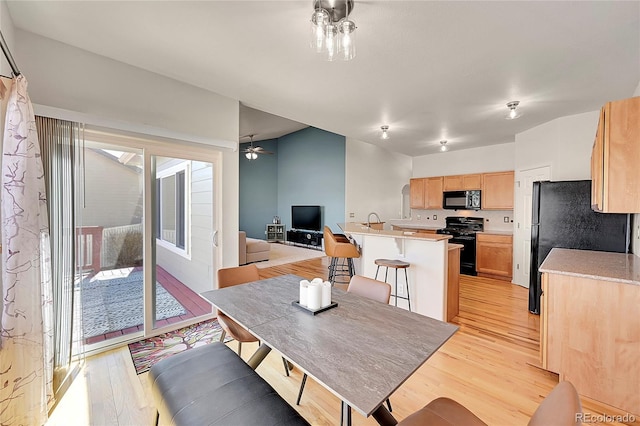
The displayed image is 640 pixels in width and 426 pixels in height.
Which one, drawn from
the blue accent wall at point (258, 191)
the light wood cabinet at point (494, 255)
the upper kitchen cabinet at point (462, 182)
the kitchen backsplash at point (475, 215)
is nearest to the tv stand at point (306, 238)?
the blue accent wall at point (258, 191)

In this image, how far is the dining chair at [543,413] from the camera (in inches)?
30.1

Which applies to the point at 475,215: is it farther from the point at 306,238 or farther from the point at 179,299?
the point at 179,299

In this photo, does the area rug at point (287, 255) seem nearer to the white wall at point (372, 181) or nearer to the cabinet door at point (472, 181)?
the white wall at point (372, 181)

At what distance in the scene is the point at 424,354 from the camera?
112 centimetres

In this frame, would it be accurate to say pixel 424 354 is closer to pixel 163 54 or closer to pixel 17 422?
pixel 17 422

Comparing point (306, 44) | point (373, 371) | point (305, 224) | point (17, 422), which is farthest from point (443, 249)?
point (305, 224)

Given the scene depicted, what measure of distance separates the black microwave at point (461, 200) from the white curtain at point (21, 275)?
A: 20.7 feet

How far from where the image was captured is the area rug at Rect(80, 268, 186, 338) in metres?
2.46

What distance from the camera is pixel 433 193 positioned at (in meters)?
6.20

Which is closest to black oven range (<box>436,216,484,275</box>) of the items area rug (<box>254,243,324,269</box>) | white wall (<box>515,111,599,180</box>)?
white wall (<box>515,111,599,180</box>)

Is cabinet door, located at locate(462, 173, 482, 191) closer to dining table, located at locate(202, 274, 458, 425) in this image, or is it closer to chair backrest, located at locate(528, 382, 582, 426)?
dining table, located at locate(202, 274, 458, 425)

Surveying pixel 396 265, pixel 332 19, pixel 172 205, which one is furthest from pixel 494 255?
pixel 172 205

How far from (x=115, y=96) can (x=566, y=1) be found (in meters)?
3.48

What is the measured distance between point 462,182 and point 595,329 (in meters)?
4.33
